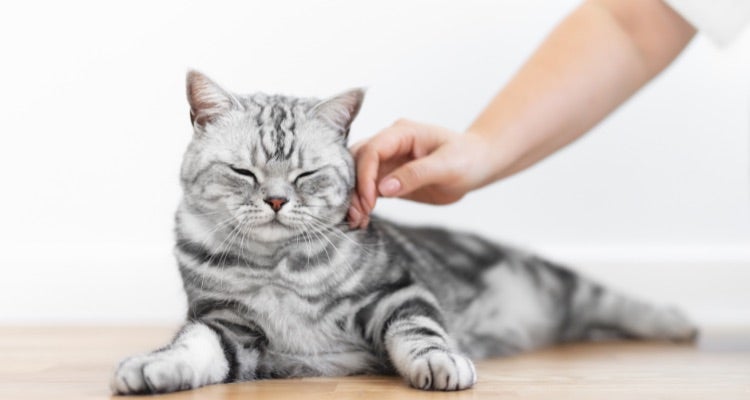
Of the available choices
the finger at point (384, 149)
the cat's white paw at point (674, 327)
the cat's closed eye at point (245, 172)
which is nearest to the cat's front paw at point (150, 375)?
the cat's closed eye at point (245, 172)

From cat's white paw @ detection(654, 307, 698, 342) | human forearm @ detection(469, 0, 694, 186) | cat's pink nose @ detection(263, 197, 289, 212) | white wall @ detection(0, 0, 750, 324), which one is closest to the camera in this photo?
cat's pink nose @ detection(263, 197, 289, 212)

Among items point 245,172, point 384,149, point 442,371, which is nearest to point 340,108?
point 384,149

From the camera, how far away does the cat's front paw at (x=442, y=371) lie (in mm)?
1312

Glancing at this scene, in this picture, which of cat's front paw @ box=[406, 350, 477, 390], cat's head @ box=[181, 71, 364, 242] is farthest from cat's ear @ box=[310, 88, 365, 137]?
cat's front paw @ box=[406, 350, 477, 390]

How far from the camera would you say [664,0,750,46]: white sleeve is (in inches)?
62.6

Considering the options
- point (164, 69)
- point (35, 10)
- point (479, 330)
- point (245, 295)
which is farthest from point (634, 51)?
point (35, 10)

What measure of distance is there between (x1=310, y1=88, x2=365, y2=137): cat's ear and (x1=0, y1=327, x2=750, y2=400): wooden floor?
0.44 metres

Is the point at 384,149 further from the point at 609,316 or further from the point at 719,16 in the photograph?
the point at 609,316

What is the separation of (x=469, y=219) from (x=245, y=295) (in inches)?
40.5

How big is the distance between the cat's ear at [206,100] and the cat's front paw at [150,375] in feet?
1.34

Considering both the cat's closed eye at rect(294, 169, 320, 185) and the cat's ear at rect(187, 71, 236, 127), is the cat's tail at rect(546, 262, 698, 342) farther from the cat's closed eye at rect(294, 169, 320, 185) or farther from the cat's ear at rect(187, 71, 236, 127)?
the cat's ear at rect(187, 71, 236, 127)

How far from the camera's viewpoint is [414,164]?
58.7 inches

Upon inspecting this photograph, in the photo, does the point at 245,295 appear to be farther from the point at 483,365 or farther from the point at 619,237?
the point at 619,237

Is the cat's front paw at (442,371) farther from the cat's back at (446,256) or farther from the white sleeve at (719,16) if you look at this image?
the white sleeve at (719,16)
